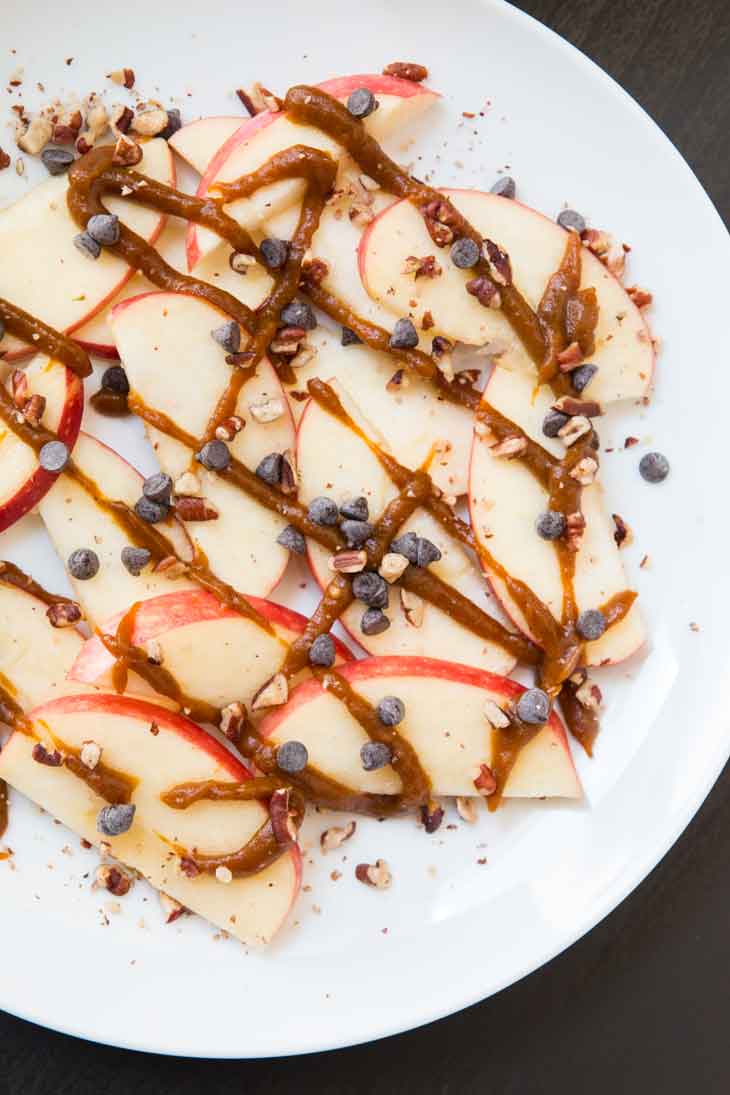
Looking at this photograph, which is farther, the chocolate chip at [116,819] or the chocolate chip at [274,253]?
the chocolate chip at [274,253]

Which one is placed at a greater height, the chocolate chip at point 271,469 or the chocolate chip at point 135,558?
the chocolate chip at point 271,469

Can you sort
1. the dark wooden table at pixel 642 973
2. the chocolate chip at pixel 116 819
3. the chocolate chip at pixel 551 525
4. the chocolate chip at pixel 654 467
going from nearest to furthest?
1. the chocolate chip at pixel 116 819
2. the chocolate chip at pixel 551 525
3. the chocolate chip at pixel 654 467
4. the dark wooden table at pixel 642 973

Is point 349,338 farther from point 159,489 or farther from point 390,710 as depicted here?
Answer: point 390,710

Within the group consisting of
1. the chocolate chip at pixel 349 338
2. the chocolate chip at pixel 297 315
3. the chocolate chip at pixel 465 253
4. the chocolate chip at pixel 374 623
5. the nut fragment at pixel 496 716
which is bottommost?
the nut fragment at pixel 496 716

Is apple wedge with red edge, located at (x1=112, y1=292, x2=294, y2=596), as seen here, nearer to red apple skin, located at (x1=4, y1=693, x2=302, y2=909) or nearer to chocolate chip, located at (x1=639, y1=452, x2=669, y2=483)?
red apple skin, located at (x1=4, y1=693, x2=302, y2=909)

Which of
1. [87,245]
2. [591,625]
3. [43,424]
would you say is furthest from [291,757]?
[87,245]

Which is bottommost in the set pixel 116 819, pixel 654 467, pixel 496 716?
pixel 116 819

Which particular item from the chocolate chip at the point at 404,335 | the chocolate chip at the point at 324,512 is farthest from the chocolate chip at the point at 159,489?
the chocolate chip at the point at 404,335

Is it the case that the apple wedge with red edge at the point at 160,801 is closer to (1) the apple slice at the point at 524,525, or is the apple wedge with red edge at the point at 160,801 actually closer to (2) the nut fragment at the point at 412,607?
(2) the nut fragment at the point at 412,607
